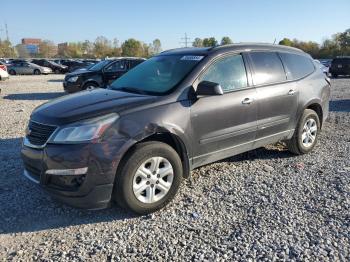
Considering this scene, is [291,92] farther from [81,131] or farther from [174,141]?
[81,131]

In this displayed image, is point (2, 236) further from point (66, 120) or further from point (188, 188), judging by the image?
point (188, 188)

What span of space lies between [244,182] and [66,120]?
2.50m

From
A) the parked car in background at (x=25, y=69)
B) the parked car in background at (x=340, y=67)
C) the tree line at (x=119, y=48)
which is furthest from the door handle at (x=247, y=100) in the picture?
the tree line at (x=119, y=48)

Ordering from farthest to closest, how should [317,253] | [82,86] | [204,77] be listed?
1. [82,86]
2. [204,77]
3. [317,253]

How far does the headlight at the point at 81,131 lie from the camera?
3.64 m

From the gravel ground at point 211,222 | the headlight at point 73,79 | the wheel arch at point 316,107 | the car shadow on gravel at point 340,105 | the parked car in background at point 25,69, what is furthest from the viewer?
the parked car in background at point 25,69

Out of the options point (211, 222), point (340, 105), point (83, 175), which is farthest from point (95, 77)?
point (211, 222)

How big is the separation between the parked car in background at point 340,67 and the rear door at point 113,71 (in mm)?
20829

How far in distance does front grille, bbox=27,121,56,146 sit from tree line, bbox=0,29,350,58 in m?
82.1

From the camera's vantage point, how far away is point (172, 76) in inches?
184

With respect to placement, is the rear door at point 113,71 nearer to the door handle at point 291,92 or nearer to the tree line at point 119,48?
the door handle at point 291,92

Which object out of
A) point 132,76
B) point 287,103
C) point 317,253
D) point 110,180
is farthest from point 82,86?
point 317,253

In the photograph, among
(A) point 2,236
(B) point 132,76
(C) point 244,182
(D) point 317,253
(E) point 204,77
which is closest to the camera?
(D) point 317,253

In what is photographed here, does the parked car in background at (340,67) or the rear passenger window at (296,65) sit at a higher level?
the rear passenger window at (296,65)
